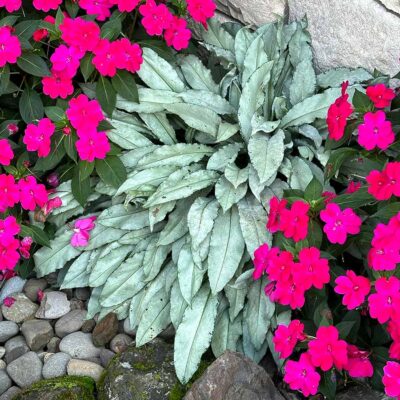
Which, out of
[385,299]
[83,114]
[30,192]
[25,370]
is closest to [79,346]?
[25,370]

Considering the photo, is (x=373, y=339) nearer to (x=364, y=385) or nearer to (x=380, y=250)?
(x=364, y=385)

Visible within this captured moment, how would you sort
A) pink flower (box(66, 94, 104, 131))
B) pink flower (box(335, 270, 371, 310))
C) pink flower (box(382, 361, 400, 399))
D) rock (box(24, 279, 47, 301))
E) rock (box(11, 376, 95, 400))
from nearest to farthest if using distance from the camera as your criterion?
pink flower (box(382, 361, 400, 399)), pink flower (box(335, 270, 371, 310)), rock (box(11, 376, 95, 400)), pink flower (box(66, 94, 104, 131)), rock (box(24, 279, 47, 301))

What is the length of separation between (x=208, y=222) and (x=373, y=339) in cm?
75

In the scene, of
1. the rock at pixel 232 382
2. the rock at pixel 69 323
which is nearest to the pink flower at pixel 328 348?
the rock at pixel 232 382

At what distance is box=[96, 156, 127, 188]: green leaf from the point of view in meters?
3.10

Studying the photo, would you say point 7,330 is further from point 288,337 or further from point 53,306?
point 288,337

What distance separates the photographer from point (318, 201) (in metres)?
2.60

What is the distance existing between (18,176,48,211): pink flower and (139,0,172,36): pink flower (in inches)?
30.5

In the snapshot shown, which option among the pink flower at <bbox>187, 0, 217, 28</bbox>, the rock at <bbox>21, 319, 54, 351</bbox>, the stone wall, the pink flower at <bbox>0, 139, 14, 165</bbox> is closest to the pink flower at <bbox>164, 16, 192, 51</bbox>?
the pink flower at <bbox>187, 0, 217, 28</bbox>

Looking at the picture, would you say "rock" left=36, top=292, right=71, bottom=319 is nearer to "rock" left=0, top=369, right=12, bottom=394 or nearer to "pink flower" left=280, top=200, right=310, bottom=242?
"rock" left=0, top=369, right=12, bottom=394

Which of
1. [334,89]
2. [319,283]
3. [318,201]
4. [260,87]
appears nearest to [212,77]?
[260,87]

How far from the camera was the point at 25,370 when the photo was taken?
297cm

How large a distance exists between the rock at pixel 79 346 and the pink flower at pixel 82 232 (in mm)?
383

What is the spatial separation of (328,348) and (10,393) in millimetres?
1248
